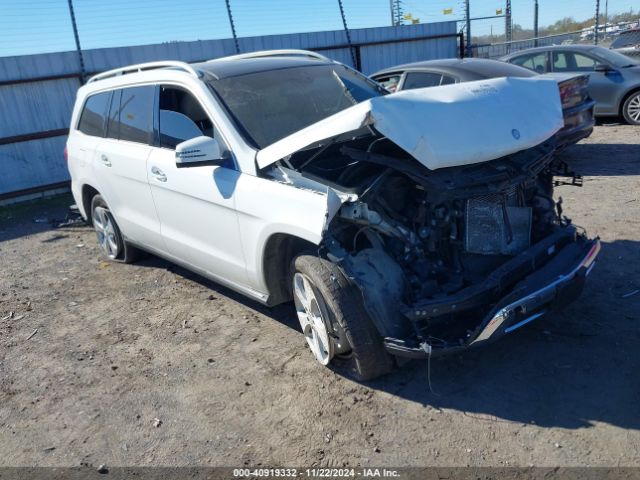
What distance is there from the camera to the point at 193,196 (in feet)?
14.8

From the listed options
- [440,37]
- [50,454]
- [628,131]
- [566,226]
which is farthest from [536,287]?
[440,37]

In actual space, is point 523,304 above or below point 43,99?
below

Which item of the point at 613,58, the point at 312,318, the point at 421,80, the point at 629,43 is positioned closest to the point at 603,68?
the point at 613,58

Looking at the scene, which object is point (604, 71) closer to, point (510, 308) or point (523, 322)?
point (523, 322)

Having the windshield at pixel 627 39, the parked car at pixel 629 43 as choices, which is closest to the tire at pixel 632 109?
the parked car at pixel 629 43

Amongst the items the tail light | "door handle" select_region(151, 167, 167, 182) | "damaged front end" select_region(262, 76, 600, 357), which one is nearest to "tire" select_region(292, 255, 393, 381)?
"damaged front end" select_region(262, 76, 600, 357)

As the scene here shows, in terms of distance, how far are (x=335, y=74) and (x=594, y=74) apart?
321 inches

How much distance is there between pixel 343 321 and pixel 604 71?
32.9ft

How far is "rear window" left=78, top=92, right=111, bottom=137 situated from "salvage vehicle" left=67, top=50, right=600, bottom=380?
1.28 m

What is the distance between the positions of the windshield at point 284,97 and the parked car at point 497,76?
10.3 ft

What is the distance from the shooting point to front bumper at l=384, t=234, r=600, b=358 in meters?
3.24

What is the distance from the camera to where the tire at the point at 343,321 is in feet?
11.4

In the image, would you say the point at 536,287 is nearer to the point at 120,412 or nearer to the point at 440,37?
the point at 120,412

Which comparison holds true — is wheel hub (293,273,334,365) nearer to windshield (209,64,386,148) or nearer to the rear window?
windshield (209,64,386,148)
